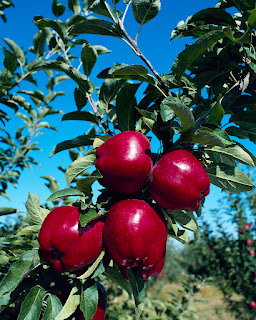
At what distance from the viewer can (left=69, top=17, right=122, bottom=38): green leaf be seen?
0.88 m

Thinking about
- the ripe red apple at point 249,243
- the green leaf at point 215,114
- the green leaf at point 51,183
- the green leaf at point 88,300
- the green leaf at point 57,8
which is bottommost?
the ripe red apple at point 249,243

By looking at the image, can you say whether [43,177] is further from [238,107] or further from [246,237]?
[246,237]

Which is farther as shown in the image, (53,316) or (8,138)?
(8,138)

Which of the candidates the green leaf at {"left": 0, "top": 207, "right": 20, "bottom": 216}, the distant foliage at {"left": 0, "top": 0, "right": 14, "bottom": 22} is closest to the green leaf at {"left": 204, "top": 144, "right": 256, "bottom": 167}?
the green leaf at {"left": 0, "top": 207, "right": 20, "bottom": 216}

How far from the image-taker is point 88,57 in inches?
40.7

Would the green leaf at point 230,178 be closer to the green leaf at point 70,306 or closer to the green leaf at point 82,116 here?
the green leaf at point 82,116

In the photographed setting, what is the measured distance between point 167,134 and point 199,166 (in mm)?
144

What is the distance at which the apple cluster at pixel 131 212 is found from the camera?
2.43ft

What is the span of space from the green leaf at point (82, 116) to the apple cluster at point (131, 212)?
0.75 ft

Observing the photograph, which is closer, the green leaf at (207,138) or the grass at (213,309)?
the green leaf at (207,138)

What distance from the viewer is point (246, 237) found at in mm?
6012

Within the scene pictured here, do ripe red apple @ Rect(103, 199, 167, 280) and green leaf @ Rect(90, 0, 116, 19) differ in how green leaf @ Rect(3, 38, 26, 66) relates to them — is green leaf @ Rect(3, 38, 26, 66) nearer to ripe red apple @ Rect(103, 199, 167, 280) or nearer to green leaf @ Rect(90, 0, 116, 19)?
green leaf @ Rect(90, 0, 116, 19)

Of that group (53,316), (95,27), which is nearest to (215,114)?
(95,27)

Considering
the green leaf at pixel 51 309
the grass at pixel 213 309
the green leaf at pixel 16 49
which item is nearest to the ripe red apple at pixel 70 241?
the green leaf at pixel 51 309
